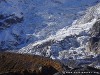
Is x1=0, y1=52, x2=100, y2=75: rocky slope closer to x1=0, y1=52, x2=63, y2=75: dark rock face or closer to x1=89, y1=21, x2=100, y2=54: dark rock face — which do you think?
x1=0, y1=52, x2=63, y2=75: dark rock face

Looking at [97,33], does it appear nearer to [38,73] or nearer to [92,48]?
[92,48]

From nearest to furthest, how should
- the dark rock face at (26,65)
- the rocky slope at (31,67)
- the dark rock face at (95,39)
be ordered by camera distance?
the rocky slope at (31,67) < the dark rock face at (26,65) < the dark rock face at (95,39)

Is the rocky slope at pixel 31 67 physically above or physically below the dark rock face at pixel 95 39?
below

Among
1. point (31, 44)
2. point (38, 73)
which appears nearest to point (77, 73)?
point (38, 73)

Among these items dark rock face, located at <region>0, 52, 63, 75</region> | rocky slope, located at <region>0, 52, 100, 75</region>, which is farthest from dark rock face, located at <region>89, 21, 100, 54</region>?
rocky slope, located at <region>0, 52, 100, 75</region>

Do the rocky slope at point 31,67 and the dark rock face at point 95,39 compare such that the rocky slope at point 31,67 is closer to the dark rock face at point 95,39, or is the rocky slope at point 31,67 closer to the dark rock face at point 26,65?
the dark rock face at point 26,65

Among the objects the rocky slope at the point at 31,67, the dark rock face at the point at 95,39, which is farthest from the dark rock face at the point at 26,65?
the dark rock face at the point at 95,39
